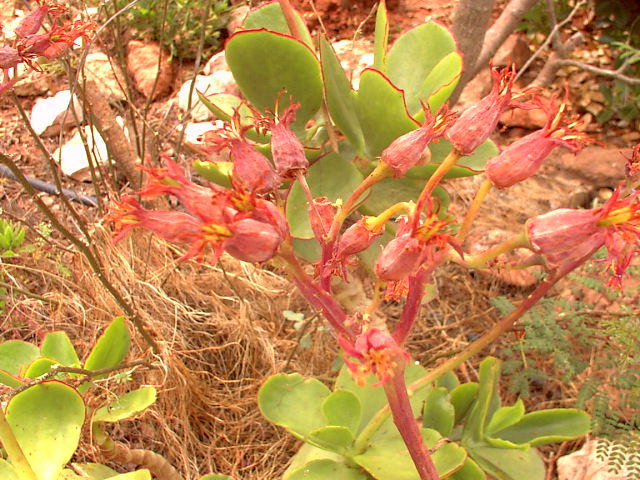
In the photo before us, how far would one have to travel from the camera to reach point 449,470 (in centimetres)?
113

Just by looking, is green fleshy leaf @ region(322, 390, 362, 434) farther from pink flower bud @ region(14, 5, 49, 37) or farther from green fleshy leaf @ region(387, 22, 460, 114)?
pink flower bud @ region(14, 5, 49, 37)

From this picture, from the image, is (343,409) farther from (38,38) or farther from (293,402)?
(38,38)

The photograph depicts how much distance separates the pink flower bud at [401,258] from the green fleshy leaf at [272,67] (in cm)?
45

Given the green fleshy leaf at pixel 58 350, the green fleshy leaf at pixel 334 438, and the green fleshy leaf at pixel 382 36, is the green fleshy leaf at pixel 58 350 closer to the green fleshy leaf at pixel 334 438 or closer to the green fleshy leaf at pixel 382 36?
the green fleshy leaf at pixel 334 438

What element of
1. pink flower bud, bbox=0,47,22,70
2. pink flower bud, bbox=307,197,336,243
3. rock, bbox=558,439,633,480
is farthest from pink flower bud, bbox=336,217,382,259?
rock, bbox=558,439,633,480

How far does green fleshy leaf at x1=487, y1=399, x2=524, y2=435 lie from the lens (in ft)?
4.26

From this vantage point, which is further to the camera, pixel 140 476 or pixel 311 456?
pixel 311 456

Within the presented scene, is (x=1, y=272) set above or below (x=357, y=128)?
below

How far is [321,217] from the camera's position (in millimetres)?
944

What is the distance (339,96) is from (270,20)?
0.25 m

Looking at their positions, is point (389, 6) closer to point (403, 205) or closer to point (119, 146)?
point (119, 146)

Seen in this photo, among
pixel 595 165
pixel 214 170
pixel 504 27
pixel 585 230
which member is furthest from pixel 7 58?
pixel 595 165

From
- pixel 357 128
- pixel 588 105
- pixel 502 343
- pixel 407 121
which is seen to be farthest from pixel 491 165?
pixel 588 105

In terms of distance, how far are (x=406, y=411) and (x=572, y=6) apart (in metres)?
2.73
